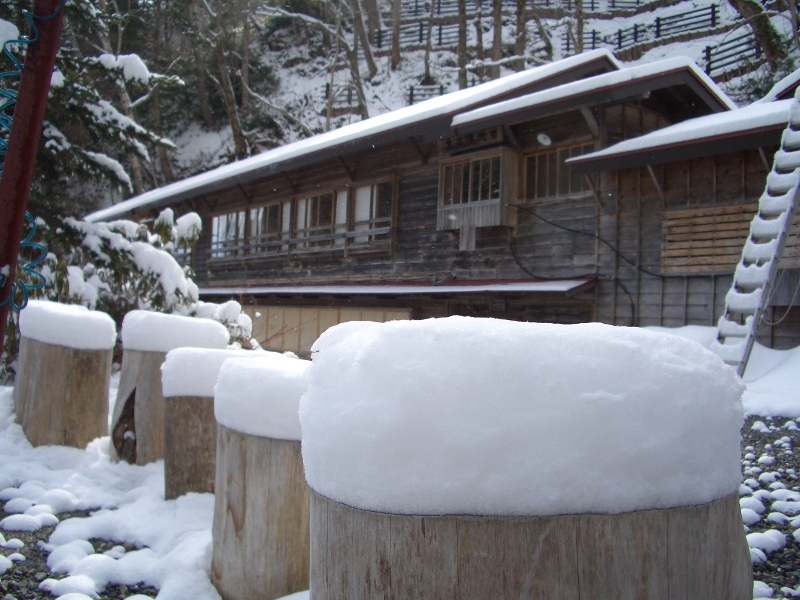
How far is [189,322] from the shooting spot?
4941 millimetres

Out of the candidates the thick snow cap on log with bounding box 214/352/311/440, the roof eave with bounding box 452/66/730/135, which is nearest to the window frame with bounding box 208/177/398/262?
the roof eave with bounding box 452/66/730/135

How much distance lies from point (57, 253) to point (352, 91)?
25.6 m

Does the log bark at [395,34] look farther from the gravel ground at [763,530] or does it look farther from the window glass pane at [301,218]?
the gravel ground at [763,530]

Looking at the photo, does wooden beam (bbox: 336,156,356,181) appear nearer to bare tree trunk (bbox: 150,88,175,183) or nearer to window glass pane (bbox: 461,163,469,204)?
window glass pane (bbox: 461,163,469,204)

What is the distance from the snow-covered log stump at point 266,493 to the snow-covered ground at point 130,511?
7.3 inches

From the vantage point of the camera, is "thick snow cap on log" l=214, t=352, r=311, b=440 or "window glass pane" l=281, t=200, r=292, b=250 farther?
"window glass pane" l=281, t=200, r=292, b=250

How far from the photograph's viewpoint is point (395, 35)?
32.0 metres

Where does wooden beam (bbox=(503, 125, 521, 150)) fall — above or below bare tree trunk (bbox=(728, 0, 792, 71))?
below

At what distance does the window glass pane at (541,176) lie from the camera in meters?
10.1

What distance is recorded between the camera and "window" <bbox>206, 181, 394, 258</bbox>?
12.9 m

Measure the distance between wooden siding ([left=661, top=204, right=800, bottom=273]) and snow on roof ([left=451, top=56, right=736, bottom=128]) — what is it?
2011 millimetres

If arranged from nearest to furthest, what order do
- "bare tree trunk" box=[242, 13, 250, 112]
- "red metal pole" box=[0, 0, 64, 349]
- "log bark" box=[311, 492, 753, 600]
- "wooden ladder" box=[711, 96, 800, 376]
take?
"log bark" box=[311, 492, 753, 600], "red metal pole" box=[0, 0, 64, 349], "wooden ladder" box=[711, 96, 800, 376], "bare tree trunk" box=[242, 13, 250, 112]

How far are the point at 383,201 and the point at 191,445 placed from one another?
9.46m

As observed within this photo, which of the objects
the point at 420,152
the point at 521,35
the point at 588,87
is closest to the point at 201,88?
the point at 521,35
